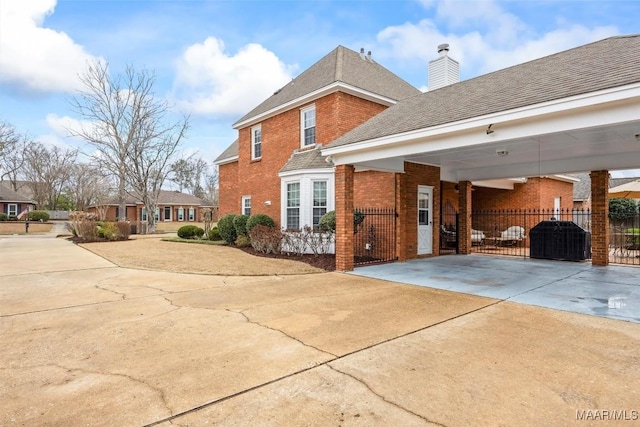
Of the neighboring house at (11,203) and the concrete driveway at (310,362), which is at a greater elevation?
the neighboring house at (11,203)

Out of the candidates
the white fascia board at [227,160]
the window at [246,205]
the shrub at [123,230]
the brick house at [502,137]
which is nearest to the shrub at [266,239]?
the brick house at [502,137]

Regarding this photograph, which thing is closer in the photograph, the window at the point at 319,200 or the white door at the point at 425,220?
the white door at the point at 425,220

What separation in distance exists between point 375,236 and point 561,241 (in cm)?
644

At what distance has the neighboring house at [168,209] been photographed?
4784 centimetres

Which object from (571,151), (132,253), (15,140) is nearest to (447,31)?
(571,151)

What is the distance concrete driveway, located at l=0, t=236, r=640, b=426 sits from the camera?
2.84 metres

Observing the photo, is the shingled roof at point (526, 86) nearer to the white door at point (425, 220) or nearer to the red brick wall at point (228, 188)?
the white door at point (425, 220)

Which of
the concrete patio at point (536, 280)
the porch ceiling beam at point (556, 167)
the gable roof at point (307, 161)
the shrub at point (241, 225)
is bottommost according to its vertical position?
the concrete patio at point (536, 280)

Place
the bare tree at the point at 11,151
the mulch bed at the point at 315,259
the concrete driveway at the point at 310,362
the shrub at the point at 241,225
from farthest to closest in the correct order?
1. the bare tree at the point at 11,151
2. the shrub at the point at 241,225
3. the mulch bed at the point at 315,259
4. the concrete driveway at the point at 310,362

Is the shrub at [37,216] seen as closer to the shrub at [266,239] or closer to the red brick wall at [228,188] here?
the red brick wall at [228,188]

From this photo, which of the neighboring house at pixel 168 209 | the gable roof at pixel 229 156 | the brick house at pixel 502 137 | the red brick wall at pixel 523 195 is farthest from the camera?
the neighboring house at pixel 168 209

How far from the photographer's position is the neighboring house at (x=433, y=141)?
20.2 feet

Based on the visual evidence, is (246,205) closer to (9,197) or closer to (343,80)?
(343,80)

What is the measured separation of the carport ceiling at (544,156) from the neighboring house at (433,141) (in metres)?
0.04
